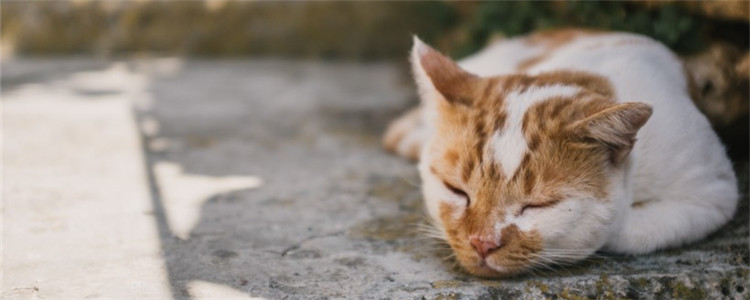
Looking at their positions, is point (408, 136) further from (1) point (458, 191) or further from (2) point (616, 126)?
(2) point (616, 126)

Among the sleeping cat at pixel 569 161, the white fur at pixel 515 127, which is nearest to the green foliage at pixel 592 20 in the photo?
the sleeping cat at pixel 569 161

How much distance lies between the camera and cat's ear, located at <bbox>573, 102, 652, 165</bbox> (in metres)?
2.13

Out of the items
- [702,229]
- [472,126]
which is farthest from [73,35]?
[702,229]

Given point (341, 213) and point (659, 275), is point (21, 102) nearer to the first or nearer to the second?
point (341, 213)

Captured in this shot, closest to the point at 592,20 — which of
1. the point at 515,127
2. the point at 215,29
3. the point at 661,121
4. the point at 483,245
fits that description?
the point at 661,121

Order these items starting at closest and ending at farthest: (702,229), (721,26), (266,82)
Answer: (702,229) < (721,26) < (266,82)

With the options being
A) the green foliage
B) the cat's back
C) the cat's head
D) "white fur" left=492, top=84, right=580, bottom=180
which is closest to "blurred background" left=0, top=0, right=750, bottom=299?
the green foliage

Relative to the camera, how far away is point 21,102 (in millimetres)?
4664

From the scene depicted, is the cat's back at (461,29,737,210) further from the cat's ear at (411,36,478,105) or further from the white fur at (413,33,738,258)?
the cat's ear at (411,36,478,105)

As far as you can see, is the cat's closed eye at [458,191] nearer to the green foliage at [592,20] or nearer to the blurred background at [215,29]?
the green foliage at [592,20]

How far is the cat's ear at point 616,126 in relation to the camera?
83.8 inches

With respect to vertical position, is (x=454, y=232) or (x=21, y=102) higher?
(x=21, y=102)

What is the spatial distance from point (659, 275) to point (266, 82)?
394 cm

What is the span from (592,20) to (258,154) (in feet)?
6.15
